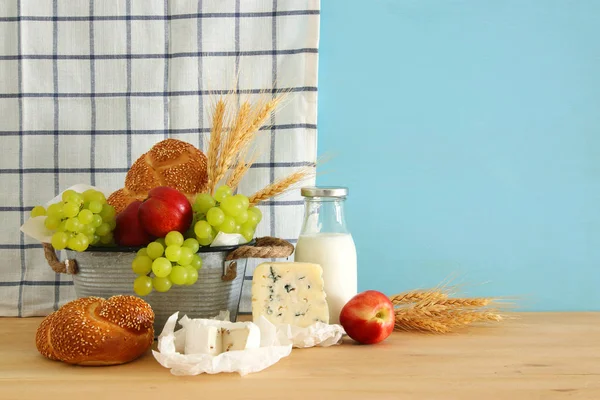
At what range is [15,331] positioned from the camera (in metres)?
1.20

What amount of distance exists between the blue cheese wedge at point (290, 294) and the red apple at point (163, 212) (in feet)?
0.48

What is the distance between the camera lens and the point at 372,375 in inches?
34.7

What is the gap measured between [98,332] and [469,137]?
2.78 ft

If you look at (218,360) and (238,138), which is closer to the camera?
(218,360)

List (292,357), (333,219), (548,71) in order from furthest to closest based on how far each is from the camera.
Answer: (548,71)
(333,219)
(292,357)

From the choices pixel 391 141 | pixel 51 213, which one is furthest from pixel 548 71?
pixel 51 213

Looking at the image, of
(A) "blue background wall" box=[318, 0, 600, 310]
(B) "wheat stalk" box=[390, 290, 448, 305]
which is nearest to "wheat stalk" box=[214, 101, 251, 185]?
(A) "blue background wall" box=[318, 0, 600, 310]

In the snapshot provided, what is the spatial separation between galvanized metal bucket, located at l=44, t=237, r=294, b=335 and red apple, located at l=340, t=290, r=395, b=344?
137mm

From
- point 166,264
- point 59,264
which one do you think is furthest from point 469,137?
point 59,264

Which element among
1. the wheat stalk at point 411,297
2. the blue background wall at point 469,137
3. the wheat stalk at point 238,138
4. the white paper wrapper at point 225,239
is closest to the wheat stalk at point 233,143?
the wheat stalk at point 238,138

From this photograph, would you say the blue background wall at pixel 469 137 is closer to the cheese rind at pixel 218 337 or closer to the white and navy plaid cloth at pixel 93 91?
the white and navy plaid cloth at pixel 93 91

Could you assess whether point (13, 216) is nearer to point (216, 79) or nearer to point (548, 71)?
point (216, 79)

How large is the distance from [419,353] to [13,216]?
2.90 ft

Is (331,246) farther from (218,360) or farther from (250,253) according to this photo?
(218,360)
